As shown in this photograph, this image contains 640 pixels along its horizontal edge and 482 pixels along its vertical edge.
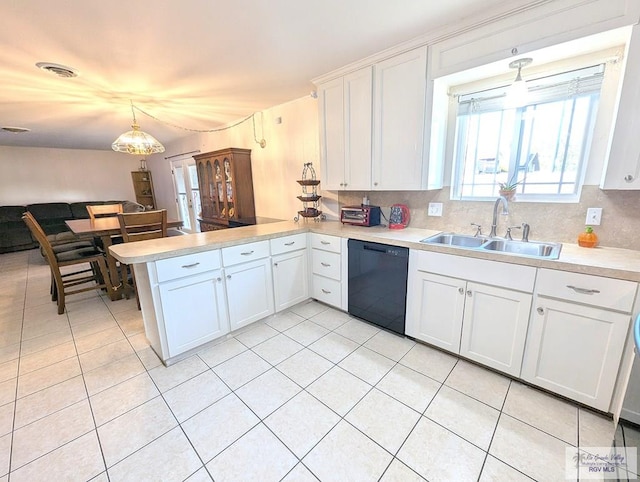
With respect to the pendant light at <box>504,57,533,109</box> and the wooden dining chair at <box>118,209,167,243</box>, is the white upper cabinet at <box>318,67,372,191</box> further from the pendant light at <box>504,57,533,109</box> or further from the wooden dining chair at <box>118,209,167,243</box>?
the wooden dining chair at <box>118,209,167,243</box>

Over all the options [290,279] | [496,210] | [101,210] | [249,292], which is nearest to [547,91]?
[496,210]

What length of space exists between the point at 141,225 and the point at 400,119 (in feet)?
8.91

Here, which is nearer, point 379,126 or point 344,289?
point 379,126

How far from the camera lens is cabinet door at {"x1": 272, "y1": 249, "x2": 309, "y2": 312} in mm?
2600

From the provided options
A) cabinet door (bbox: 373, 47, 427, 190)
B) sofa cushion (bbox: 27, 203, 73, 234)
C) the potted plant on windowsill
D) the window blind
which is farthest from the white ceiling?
sofa cushion (bbox: 27, 203, 73, 234)

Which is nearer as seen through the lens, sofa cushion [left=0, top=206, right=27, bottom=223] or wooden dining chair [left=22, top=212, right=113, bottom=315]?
wooden dining chair [left=22, top=212, right=113, bottom=315]

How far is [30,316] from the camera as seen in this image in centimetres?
283

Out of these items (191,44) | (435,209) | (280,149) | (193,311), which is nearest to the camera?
(191,44)

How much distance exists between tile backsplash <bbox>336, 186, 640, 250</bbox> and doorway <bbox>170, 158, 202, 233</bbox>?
14.3 feet

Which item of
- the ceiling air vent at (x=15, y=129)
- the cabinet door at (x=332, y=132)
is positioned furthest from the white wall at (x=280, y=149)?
the ceiling air vent at (x=15, y=129)

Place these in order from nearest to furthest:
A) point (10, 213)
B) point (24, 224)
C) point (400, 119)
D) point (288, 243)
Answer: point (400, 119)
point (288, 243)
point (10, 213)
point (24, 224)

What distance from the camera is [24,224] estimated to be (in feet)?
18.8

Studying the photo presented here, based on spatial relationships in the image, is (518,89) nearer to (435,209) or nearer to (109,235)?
(435,209)

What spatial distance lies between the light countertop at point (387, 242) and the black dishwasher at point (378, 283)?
9cm
